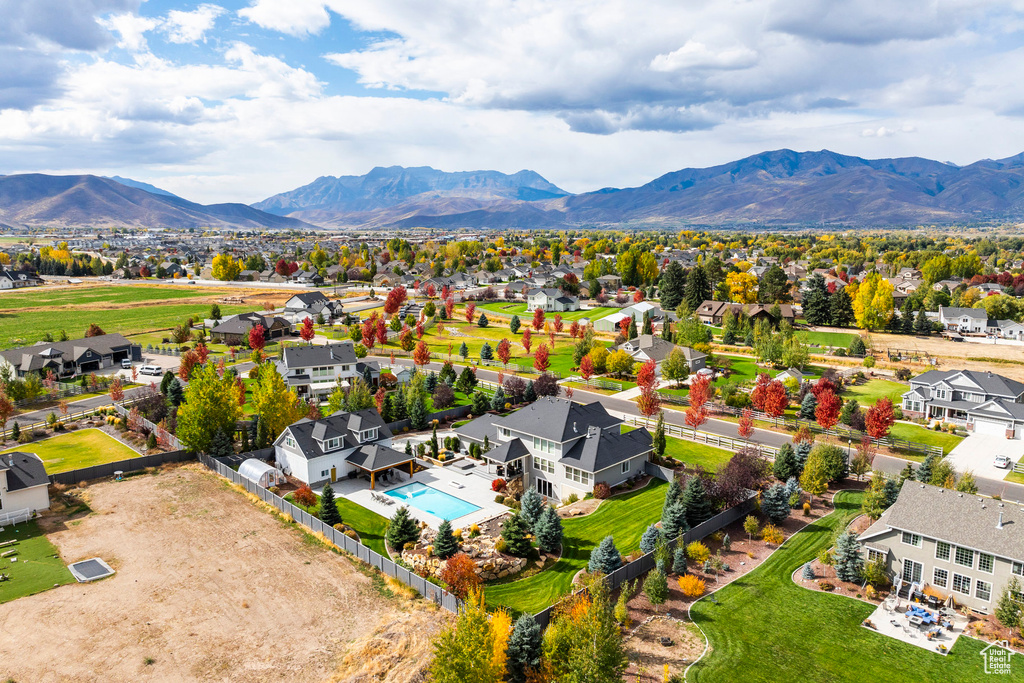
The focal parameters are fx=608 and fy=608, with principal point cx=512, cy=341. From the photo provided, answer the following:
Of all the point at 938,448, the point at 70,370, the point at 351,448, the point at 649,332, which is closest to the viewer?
the point at 351,448

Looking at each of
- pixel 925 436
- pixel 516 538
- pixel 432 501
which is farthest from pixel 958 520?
pixel 432 501

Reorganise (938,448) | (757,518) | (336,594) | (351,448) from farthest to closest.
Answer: (938,448) < (351,448) < (757,518) < (336,594)

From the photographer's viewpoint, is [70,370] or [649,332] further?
[649,332]

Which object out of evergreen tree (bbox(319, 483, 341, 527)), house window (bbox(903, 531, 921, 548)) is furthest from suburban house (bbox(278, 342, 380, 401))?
house window (bbox(903, 531, 921, 548))

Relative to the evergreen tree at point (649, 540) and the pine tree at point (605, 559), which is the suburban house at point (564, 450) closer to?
the evergreen tree at point (649, 540)

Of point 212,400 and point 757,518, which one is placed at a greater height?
point 212,400

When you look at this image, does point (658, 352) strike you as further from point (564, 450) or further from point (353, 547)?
point (353, 547)

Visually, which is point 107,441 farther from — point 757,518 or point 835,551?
point 835,551

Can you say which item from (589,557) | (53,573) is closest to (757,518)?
(589,557)
